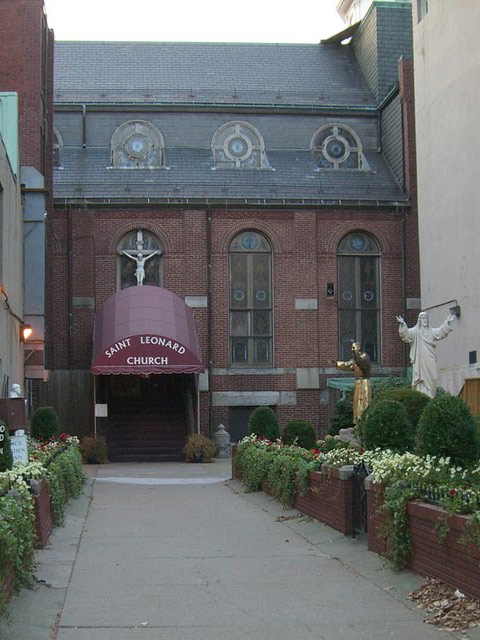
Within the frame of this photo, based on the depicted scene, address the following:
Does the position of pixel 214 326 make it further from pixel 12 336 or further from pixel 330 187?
pixel 12 336

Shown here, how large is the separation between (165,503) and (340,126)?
23772 mm

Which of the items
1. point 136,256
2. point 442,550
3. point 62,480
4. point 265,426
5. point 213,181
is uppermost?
point 213,181

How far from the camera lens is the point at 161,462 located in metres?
32.6

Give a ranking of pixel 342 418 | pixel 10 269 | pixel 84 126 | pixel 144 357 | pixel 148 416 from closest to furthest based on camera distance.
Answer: pixel 10 269 < pixel 342 418 < pixel 144 357 < pixel 148 416 < pixel 84 126

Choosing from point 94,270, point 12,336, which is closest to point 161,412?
point 94,270

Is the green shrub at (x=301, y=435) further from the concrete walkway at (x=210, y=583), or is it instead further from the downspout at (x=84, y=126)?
the downspout at (x=84, y=126)

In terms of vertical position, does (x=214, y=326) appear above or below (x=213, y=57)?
below

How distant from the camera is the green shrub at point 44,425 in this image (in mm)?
24688

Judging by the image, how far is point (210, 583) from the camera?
1114 centimetres

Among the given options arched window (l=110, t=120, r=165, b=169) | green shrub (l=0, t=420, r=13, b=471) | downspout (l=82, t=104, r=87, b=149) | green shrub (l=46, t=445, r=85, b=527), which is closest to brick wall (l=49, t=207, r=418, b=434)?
arched window (l=110, t=120, r=165, b=169)

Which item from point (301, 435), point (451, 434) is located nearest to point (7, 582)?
point (451, 434)

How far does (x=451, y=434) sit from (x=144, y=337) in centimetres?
2107

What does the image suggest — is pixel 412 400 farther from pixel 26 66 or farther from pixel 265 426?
pixel 26 66

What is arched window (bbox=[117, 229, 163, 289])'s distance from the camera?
36.7 m
